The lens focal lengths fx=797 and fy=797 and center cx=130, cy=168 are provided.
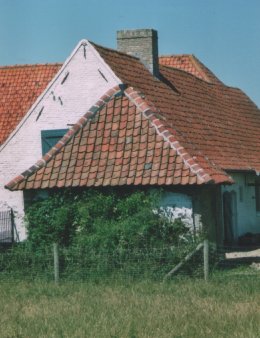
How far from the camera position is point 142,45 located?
88.8 feet

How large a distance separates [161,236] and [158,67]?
1020 cm

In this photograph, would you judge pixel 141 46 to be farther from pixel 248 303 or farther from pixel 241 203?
pixel 248 303

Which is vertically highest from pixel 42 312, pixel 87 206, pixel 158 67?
pixel 158 67

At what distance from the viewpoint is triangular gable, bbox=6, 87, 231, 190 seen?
19.4 metres

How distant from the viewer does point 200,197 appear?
20.0 meters

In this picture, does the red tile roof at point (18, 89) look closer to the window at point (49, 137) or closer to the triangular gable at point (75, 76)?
the window at point (49, 137)

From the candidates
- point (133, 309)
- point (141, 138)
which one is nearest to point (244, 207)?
point (141, 138)

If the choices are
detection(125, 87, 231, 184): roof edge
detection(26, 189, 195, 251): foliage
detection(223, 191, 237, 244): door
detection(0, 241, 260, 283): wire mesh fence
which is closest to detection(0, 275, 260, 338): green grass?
detection(0, 241, 260, 283): wire mesh fence

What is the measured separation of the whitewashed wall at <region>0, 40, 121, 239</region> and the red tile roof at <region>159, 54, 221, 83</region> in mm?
12256

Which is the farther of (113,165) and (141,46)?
(141,46)

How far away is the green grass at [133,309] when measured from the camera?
35.6 ft

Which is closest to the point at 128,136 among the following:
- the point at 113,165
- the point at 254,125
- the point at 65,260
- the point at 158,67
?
the point at 113,165

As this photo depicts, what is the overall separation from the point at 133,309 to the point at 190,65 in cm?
2501

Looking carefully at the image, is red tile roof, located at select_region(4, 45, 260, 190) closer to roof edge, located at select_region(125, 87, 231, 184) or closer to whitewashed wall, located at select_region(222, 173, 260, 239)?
roof edge, located at select_region(125, 87, 231, 184)
